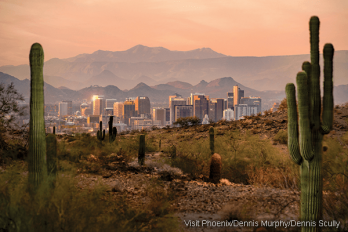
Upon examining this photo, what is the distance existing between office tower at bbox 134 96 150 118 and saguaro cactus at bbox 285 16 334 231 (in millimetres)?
136789

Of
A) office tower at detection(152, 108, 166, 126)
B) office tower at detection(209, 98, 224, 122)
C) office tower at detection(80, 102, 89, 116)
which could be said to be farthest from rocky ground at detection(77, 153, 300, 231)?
office tower at detection(80, 102, 89, 116)

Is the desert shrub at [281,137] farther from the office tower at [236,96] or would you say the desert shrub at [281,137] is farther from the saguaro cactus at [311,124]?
the office tower at [236,96]

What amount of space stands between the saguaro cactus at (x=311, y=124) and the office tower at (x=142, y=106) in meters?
137

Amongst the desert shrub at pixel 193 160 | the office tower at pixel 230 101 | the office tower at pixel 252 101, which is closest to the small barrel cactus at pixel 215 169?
the desert shrub at pixel 193 160

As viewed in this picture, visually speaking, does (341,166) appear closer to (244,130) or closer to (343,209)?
(343,209)

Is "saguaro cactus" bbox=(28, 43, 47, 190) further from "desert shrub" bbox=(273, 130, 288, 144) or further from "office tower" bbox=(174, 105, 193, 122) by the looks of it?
"office tower" bbox=(174, 105, 193, 122)

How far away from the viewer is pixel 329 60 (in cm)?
532

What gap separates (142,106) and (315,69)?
478 ft

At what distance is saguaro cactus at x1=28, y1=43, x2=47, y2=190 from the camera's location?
6.32 m

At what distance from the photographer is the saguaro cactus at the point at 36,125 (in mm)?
6324

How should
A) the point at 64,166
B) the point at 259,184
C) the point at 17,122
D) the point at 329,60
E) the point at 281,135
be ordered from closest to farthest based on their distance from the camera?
the point at 329,60, the point at 64,166, the point at 259,184, the point at 17,122, the point at 281,135

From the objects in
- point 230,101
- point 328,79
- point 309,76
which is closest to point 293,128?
point 309,76

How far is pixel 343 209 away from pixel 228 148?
8.60 m

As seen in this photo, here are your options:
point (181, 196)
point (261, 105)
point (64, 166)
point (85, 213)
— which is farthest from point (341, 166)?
point (261, 105)
